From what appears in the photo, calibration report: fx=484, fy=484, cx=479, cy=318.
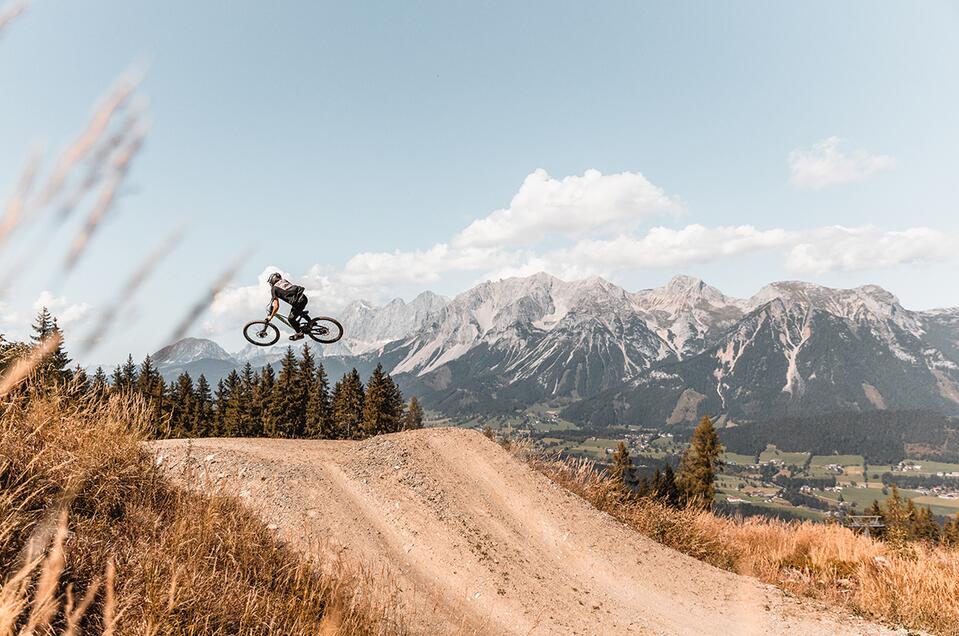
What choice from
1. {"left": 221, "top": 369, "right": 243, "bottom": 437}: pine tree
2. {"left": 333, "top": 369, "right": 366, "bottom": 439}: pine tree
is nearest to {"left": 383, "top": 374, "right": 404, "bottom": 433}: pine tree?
{"left": 333, "top": 369, "right": 366, "bottom": 439}: pine tree

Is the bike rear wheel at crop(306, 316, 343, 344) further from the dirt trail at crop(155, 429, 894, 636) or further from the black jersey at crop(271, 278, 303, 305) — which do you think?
the dirt trail at crop(155, 429, 894, 636)

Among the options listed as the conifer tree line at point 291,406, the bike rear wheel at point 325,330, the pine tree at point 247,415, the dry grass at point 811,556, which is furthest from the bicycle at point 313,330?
the pine tree at point 247,415

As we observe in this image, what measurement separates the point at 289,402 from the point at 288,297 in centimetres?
6659

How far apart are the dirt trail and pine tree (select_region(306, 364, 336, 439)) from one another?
6055 cm

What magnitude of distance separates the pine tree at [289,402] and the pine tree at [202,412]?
13821 millimetres

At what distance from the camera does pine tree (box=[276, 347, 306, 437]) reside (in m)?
74.6

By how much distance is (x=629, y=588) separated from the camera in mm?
13516

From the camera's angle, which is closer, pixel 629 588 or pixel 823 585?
pixel 629 588

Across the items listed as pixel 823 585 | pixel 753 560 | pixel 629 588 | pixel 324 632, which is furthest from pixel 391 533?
pixel 823 585

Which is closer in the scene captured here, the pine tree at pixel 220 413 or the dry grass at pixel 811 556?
the dry grass at pixel 811 556

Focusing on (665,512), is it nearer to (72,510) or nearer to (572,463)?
(572,463)

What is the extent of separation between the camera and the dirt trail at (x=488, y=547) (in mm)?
11672

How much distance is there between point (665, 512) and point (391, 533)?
1096 centimetres

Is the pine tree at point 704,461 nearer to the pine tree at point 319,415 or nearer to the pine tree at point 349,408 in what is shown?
the pine tree at point 349,408
